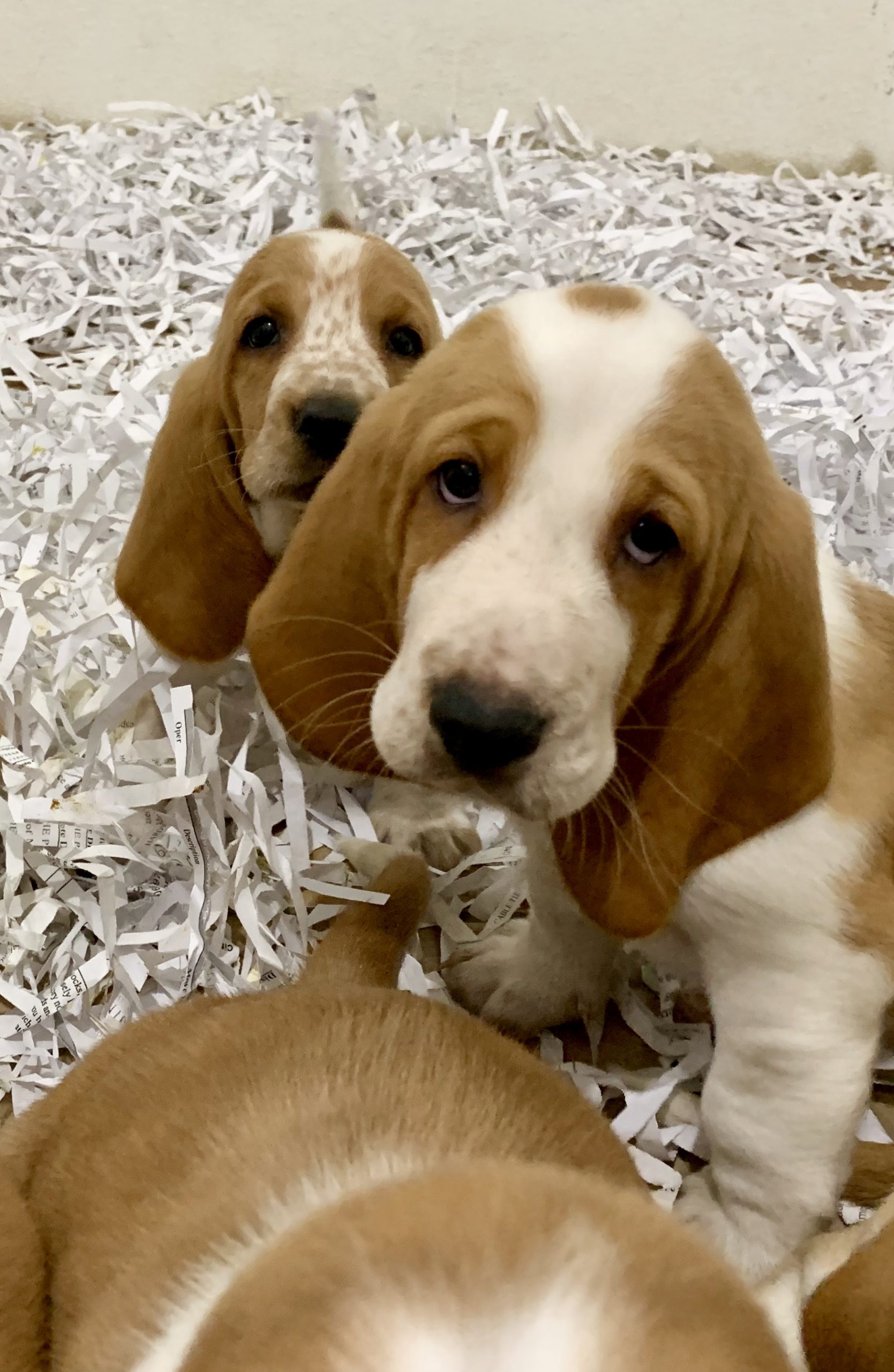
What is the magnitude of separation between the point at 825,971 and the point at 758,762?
0.81ft

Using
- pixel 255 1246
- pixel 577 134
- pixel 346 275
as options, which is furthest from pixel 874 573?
pixel 577 134

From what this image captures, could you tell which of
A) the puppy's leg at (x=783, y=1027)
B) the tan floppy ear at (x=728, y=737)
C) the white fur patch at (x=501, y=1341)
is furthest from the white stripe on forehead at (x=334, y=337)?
the white fur patch at (x=501, y=1341)

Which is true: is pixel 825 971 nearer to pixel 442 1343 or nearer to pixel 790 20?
pixel 442 1343

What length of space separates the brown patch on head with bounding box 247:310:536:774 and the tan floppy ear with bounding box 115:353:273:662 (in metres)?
0.45

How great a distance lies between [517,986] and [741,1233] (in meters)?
0.42

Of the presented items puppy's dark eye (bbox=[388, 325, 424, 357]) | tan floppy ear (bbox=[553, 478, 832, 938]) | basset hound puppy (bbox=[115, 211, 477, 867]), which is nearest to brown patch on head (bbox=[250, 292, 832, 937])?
tan floppy ear (bbox=[553, 478, 832, 938])

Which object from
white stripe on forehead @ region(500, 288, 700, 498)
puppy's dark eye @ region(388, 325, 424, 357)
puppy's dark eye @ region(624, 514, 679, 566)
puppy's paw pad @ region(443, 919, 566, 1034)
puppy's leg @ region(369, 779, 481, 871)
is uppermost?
white stripe on forehead @ region(500, 288, 700, 498)

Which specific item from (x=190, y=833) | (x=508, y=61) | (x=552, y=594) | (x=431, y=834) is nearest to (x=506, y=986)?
(x=431, y=834)

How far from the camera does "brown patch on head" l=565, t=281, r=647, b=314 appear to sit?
115 centimetres

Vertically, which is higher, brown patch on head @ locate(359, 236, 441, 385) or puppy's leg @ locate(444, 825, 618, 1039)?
brown patch on head @ locate(359, 236, 441, 385)

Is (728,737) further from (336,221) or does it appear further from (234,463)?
(336,221)

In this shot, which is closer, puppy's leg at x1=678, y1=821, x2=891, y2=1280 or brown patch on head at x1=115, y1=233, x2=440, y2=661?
puppy's leg at x1=678, y1=821, x2=891, y2=1280

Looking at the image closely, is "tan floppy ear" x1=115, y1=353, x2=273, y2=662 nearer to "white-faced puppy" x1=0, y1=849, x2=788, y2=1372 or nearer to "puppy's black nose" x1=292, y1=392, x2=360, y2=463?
"puppy's black nose" x1=292, y1=392, x2=360, y2=463

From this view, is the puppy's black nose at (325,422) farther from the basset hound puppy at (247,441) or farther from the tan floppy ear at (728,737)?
the tan floppy ear at (728,737)
